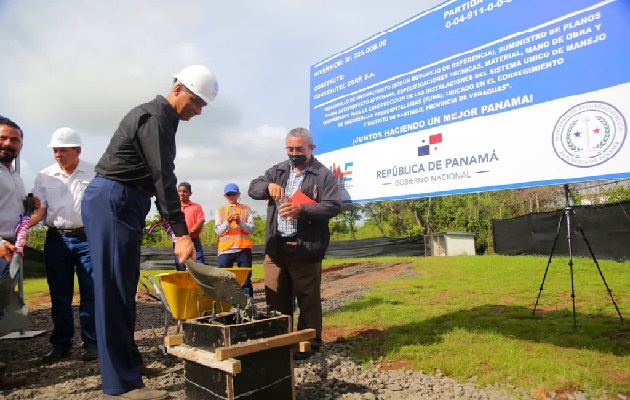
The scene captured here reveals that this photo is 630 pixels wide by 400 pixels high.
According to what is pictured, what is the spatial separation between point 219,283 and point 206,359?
41 centimetres

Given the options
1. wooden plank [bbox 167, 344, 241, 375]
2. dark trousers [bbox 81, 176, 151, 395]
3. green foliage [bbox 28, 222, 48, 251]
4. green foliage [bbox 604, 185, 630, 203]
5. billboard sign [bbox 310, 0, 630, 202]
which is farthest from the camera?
green foliage [bbox 28, 222, 48, 251]

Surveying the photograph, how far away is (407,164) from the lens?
3818 mm

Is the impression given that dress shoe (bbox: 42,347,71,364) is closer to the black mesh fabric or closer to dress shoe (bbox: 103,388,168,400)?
dress shoe (bbox: 103,388,168,400)

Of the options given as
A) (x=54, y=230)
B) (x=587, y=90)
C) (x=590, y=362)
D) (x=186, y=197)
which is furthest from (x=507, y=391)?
(x=186, y=197)

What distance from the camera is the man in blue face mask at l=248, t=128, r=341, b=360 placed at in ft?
12.4

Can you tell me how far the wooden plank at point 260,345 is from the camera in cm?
202

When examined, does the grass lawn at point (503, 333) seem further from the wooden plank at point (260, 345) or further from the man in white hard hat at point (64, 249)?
the man in white hard hat at point (64, 249)

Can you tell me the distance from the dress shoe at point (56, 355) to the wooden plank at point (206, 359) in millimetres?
2221

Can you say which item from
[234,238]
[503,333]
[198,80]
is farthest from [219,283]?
[234,238]

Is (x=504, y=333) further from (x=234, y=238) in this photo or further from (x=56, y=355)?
(x=56, y=355)

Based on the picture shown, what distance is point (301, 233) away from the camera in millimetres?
3818

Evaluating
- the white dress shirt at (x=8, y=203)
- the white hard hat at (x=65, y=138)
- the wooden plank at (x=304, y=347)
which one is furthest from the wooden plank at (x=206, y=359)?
the white hard hat at (x=65, y=138)

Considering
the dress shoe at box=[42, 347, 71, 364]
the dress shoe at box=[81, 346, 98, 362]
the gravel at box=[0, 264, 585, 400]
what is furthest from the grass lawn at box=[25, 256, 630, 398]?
the dress shoe at box=[42, 347, 71, 364]

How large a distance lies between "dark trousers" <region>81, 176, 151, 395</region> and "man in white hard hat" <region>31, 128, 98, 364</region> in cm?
166
